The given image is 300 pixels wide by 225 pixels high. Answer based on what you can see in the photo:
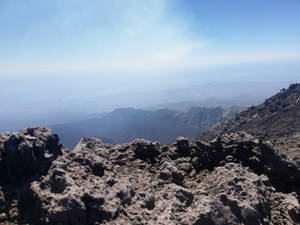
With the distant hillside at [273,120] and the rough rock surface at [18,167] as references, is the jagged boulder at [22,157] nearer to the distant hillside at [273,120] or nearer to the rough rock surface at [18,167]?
the rough rock surface at [18,167]

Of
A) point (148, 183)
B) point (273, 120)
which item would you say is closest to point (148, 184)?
point (148, 183)

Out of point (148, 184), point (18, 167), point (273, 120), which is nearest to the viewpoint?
point (148, 184)

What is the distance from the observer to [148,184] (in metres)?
11.5

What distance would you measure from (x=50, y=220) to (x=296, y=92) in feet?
293

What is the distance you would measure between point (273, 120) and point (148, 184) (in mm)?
59555

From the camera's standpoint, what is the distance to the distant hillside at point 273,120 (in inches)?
1896

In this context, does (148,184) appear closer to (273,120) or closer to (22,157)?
(22,157)

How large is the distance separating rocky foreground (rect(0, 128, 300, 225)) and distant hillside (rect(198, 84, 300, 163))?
23.1 metres

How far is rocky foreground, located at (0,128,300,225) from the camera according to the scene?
934cm

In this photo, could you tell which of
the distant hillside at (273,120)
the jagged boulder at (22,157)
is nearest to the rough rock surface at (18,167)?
the jagged boulder at (22,157)

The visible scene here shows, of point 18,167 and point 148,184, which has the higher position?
point 18,167

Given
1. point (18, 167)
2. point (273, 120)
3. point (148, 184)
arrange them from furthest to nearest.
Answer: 1. point (273, 120)
2. point (18, 167)
3. point (148, 184)

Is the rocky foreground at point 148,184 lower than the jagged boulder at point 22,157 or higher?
lower

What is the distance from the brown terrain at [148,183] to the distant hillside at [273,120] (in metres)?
22.9
